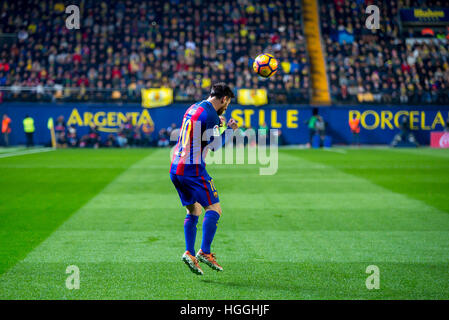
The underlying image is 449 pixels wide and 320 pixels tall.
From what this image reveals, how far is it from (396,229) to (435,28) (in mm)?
36666

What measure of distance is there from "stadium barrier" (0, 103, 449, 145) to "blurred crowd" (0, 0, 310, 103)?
85 cm

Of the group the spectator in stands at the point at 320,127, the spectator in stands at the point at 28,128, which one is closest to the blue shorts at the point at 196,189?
the spectator in stands at the point at 320,127

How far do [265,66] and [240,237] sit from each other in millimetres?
2970

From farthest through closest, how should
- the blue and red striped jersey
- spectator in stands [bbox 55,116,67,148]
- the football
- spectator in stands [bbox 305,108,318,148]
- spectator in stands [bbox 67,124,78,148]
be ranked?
spectator in stands [bbox 67,124,78,148] → spectator in stands [bbox 55,116,67,148] → spectator in stands [bbox 305,108,318,148] → the football → the blue and red striped jersey

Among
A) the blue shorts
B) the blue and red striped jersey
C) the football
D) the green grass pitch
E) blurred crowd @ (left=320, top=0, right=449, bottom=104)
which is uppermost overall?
blurred crowd @ (left=320, top=0, right=449, bottom=104)

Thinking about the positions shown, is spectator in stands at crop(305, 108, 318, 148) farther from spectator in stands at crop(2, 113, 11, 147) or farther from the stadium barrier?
spectator in stands at crop(2, 113, 11, 147)

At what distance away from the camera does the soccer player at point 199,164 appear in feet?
20.5

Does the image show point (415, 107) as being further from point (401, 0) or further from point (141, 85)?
point (141, 85)

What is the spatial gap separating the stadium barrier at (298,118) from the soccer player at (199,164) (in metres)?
27.6

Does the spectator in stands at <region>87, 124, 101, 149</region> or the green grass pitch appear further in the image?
the spectator in stands at <region>87, 124, 101, 149</region>

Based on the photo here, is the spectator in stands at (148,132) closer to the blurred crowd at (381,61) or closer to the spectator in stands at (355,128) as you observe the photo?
the blurred crowd at (381,61)

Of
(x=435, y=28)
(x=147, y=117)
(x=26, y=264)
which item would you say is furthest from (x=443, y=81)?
(x=26, y=264)

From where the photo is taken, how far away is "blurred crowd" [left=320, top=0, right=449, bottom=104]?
3475 centimetres

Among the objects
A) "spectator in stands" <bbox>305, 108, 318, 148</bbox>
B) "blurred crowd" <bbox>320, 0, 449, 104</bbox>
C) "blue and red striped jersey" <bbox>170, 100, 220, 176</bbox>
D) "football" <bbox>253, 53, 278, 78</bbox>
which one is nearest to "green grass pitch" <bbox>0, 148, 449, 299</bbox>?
"blue and red striped jersey" <bbox>170, 100, 220, 176</bbox>
